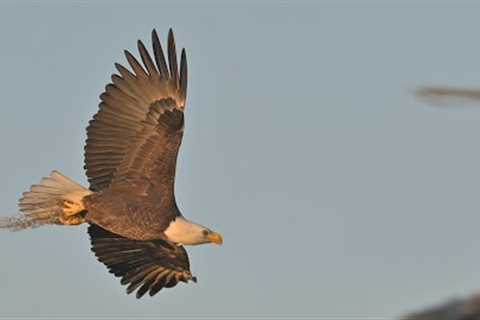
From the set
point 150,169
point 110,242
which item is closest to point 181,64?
point 150,169

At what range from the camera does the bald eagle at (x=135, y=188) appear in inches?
242

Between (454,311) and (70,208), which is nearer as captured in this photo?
(454,311)

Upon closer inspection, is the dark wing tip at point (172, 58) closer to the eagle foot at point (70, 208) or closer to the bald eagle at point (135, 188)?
the bald eagle at point (135, 188)

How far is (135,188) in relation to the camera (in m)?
6.23

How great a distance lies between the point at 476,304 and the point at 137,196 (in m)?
5.13

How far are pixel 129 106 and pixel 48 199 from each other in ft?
2.58

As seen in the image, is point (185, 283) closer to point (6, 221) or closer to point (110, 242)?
point (110, 242)

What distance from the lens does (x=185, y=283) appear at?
6336 mm

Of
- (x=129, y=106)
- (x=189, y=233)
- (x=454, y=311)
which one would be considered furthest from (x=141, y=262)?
(x=454, y=311)

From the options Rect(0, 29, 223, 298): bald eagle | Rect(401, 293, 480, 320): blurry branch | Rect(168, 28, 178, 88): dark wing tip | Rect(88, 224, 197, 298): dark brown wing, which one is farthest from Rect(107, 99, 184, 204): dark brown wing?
Rect(401, 293, 480, 320): blurry branch

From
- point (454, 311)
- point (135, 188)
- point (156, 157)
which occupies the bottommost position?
point (454, 311)

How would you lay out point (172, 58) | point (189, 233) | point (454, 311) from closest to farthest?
point (454, 311) < point (189, 233) < point (172, 58)

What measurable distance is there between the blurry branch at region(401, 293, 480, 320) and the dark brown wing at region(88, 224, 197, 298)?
5220 millimetres

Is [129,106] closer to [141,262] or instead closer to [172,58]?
[172,58]
